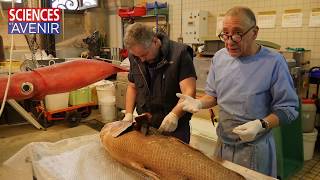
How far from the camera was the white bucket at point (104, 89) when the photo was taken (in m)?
4.62

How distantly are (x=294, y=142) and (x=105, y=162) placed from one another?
222 cm

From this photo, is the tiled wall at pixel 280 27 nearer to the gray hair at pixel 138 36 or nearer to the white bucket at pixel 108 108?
the white bucket at pixel 108 108

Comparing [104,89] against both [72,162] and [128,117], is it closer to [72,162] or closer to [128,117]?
[128,117]

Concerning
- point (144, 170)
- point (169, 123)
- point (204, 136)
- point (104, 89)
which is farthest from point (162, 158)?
point (104, 89)

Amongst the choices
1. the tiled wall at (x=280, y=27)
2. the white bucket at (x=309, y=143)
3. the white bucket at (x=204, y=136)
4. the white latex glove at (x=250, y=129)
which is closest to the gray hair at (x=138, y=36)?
the white latex glove at (x=250, y=129)

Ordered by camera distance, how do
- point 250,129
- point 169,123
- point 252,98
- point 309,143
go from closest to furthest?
point 250,129, point 252,98, point 169,123, point 309,143

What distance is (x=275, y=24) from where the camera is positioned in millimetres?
3684

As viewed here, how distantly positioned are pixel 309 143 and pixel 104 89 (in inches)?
119

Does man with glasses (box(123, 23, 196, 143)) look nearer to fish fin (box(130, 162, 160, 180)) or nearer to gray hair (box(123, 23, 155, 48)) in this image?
gray hair (box(123, 23, 155, 48))

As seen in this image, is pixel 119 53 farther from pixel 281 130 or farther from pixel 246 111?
pixel 246 111

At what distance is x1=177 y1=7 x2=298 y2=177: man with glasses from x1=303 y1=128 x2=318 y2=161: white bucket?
191 cm

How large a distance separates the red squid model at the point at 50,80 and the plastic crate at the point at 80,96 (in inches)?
132

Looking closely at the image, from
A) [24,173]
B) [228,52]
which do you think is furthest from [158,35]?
[24,173]

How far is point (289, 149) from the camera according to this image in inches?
110
